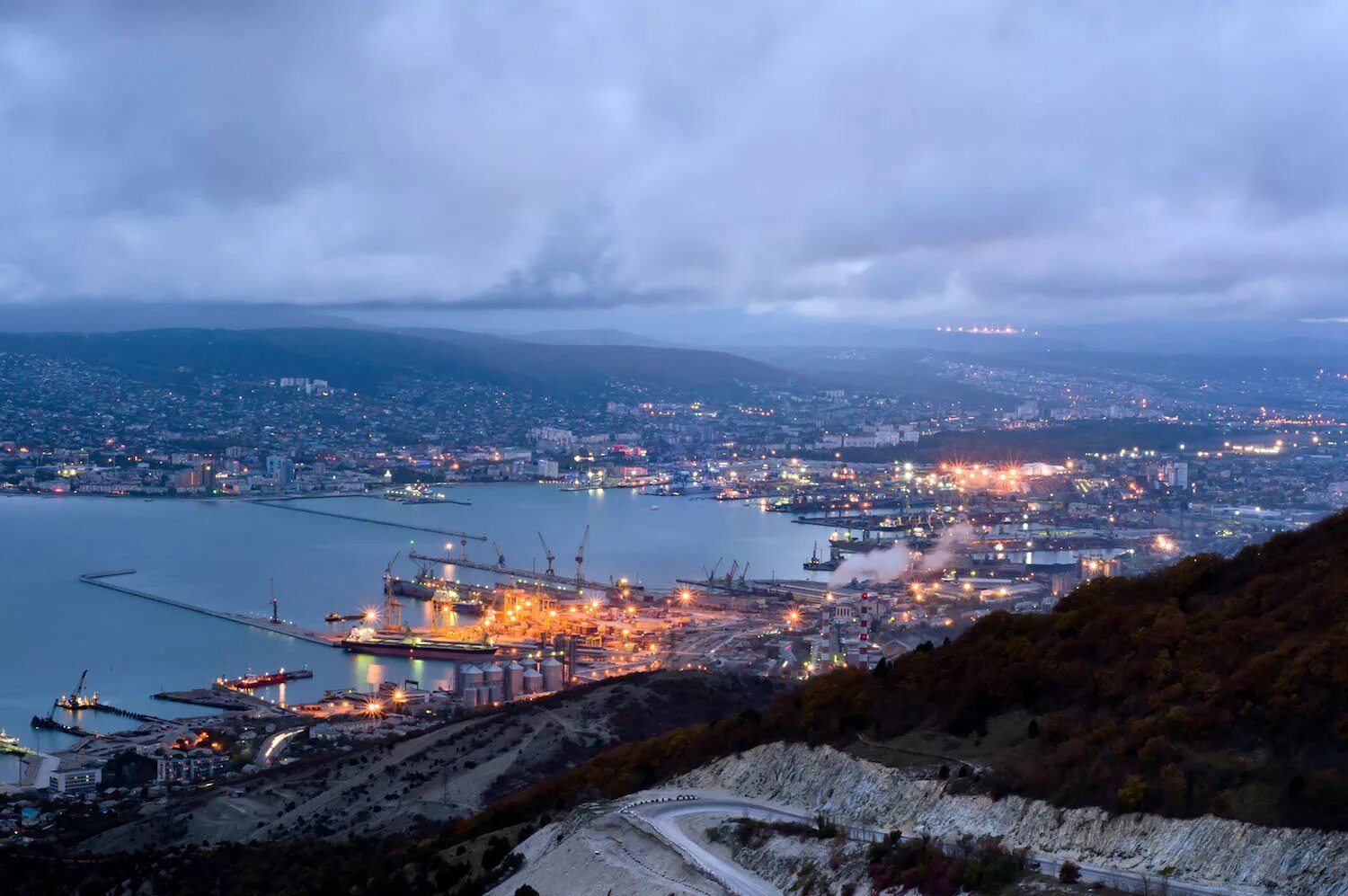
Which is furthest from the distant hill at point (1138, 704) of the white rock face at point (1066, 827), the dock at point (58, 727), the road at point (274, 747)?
the dock at point (58, 727)

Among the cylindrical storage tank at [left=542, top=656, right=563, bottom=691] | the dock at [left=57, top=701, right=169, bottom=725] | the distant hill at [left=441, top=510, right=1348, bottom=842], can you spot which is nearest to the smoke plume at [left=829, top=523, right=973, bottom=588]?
the cylindrical storage tank at [left=542, top=656, right=563, bottom=691]

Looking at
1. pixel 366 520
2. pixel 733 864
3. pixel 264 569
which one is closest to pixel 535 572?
pixel 264 569

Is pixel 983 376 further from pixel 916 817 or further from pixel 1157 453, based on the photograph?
pixel 916 817

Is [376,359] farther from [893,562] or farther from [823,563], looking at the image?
[893,562]

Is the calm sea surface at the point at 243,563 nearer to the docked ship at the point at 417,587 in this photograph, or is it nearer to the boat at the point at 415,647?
the boat at the point at 415,647

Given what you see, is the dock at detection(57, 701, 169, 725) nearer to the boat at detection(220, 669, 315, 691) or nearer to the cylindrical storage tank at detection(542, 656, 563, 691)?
the boat at detection(220, 669, 315, 691)
